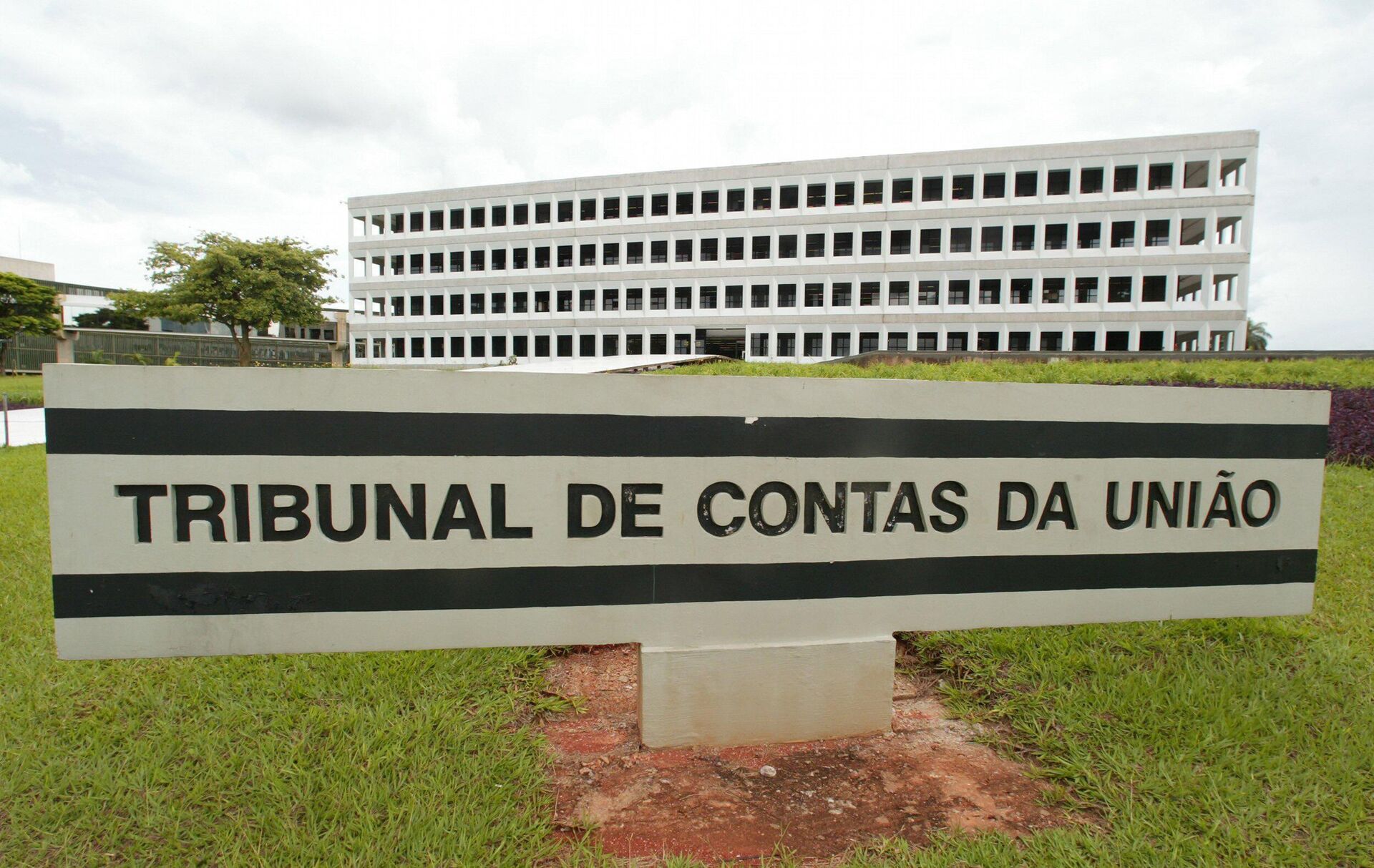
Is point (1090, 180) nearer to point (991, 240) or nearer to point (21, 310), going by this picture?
point (991, 240)

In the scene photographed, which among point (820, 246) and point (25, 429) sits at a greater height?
point (820, 246)

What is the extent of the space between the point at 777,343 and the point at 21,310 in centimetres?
4646

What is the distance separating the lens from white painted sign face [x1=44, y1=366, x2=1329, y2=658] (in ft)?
5.97

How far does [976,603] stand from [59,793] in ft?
9.04

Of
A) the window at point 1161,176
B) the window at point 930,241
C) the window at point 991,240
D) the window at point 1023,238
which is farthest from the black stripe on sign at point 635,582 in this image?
the window at point 1161,176

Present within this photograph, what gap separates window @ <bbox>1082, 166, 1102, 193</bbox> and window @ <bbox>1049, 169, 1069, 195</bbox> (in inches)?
25.9

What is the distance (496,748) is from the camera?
2.01 m

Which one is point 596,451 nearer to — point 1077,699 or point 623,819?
point 623,819

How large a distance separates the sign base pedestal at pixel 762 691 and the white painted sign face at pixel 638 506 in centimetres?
6

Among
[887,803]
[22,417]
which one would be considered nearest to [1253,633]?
[887,803]

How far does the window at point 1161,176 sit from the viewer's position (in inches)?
1361

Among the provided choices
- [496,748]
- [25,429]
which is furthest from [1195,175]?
[25,429]

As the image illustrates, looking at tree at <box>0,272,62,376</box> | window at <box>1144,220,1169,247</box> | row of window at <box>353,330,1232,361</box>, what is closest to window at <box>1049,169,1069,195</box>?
row of window at <box>353,330,1232,361</box>

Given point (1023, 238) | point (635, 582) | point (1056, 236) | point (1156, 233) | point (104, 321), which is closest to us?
point (635, 582)
